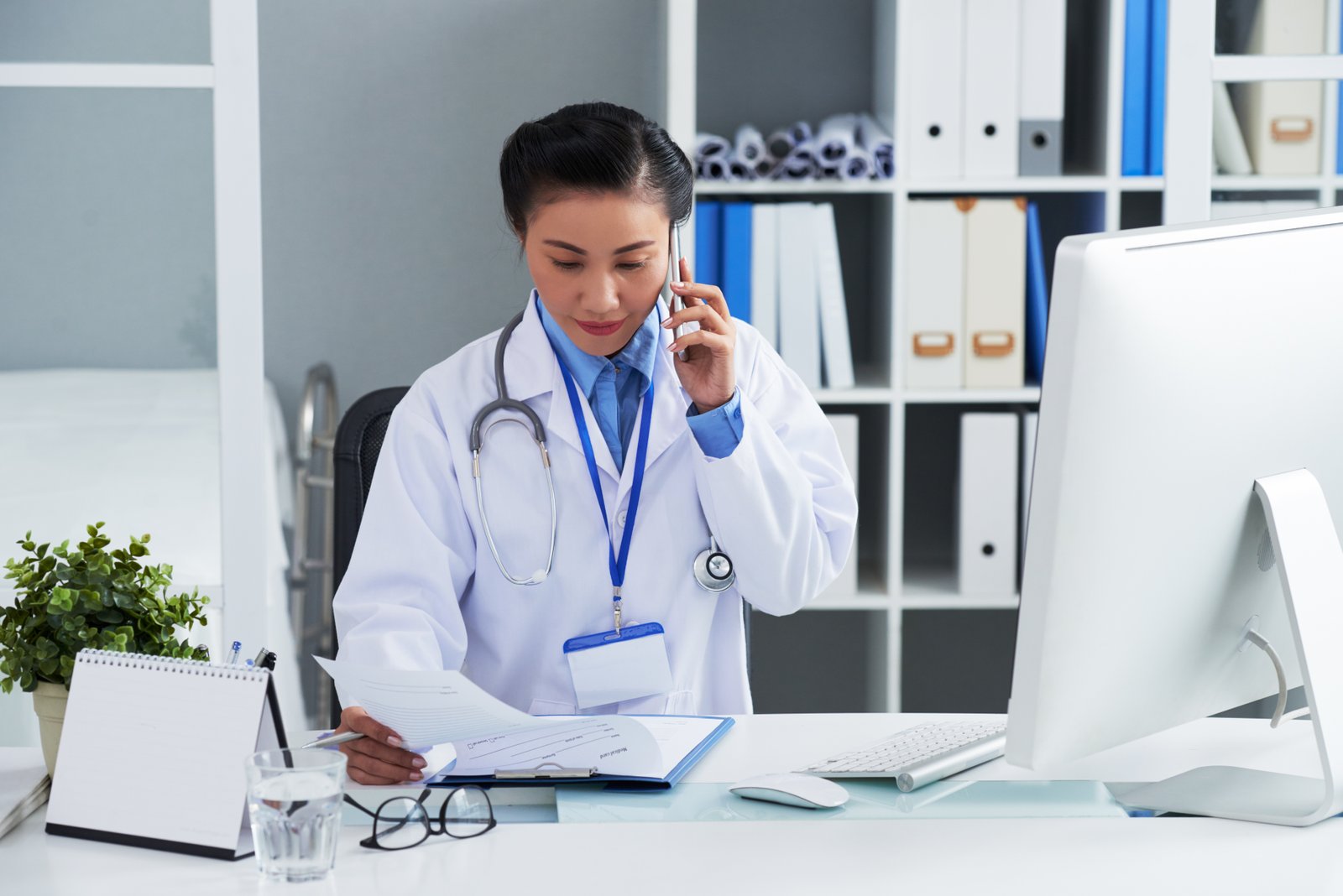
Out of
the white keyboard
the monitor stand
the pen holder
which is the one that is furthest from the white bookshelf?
the pen holder

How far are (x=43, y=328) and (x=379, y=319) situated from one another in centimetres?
94

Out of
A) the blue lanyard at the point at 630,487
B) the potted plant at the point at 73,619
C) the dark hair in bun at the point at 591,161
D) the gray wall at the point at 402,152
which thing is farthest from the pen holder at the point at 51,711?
the gray wall at the point at 402,152

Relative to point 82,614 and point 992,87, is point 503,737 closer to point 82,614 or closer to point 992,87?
point 82,614

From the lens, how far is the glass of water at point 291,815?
980 millimetres

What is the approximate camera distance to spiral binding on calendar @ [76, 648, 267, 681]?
107 centimetres

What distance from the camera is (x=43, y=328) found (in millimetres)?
2199

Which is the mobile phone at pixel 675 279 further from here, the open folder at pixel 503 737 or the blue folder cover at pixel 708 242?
the blue folder cover at pixel 708 242

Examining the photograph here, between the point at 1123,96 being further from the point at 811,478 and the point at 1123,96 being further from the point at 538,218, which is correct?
the point at 538,218

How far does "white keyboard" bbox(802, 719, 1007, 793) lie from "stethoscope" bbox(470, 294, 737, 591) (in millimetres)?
334

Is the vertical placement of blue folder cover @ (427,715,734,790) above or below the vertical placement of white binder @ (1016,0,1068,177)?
Answer: below

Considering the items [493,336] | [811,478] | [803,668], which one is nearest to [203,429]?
[493,336]

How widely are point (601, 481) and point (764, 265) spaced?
1016 mm

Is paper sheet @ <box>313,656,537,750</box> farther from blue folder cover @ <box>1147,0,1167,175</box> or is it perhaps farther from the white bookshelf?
blue folder cover @ <box>1147,0,1167,175</box>

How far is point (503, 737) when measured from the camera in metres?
1.25
